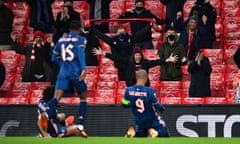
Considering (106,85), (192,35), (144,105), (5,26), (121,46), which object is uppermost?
(5,26)

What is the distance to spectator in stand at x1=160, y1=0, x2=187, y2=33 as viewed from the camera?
16.8 meters

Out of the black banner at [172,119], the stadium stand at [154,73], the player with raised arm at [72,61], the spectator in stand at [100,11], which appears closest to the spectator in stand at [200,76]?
the stadium stand at [154,73]

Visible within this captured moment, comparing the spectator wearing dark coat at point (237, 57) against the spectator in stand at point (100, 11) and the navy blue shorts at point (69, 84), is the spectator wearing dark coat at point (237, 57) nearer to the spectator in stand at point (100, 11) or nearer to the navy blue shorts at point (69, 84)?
the spectator in stand at point (100, 11)

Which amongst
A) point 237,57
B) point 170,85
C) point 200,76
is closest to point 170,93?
point 170,85

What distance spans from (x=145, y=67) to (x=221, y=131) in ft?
6.90

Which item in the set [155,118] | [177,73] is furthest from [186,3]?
[155,118]

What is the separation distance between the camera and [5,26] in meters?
17.8

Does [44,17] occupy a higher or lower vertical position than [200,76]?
higher

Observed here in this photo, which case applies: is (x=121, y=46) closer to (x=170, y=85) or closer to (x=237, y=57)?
(x=170, y=85)

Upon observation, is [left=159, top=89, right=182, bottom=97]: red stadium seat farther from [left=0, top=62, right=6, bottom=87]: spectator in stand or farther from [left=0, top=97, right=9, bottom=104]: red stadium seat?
[left=0, top=62, right=6, bottom=87]: spectator in stand

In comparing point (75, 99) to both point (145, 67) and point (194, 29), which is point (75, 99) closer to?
point (145, 67)

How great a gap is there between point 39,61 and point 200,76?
343 cm

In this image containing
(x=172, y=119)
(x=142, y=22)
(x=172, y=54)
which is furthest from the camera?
(x=142, y=22)

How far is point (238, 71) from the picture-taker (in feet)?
53.1
